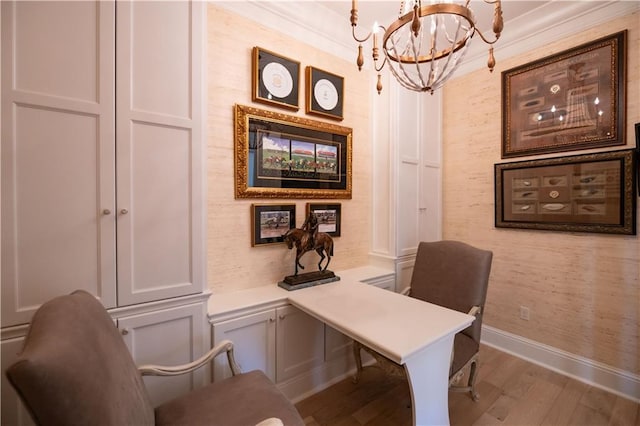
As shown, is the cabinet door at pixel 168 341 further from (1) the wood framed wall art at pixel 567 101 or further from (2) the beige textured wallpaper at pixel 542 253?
(1) the wood framed wall art at pixel 567 101

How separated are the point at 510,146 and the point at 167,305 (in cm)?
305

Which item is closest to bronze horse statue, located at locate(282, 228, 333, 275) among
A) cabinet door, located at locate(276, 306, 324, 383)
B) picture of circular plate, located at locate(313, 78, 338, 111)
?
cabinet door, located at locate(276, 306, 324, 383)

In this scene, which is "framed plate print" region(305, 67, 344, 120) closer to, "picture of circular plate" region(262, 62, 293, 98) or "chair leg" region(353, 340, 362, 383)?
"picture of circular plate" region(262, 62, 293, 98)

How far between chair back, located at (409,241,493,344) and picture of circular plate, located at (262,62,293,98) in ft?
5.73

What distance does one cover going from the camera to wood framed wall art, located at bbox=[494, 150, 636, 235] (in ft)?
6.54

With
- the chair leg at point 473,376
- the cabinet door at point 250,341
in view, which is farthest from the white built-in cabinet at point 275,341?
the chair leg at point 473,376

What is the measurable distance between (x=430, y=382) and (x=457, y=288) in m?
0.89

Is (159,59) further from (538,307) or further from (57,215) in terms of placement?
(538,307)

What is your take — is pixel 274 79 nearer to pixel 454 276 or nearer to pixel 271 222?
pixel 271 222

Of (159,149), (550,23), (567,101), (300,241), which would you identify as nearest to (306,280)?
(300,241)

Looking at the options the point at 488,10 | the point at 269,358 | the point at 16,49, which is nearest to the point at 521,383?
the point at 269,358

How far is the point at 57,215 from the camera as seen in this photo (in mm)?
1185

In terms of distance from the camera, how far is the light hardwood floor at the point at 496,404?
179 cm

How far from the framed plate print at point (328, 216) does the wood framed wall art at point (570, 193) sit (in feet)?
5.20
